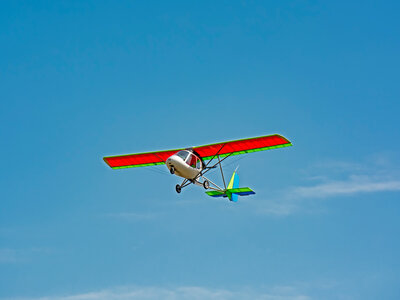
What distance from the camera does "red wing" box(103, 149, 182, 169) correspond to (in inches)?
1857

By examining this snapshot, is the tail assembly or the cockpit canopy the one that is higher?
the cockpit canopy

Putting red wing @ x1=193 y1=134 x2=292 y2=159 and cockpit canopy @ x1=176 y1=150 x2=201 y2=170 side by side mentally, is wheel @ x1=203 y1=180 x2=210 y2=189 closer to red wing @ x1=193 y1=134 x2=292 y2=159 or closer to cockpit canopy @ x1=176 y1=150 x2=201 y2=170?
cockpit canopy @ x1=176 y1=150 x2=201 y2=170

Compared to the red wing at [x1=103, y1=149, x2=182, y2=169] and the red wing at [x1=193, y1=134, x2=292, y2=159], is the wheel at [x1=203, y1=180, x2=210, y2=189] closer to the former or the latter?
the red wing at [x1=193, y1=134, x2=292, y2=159]

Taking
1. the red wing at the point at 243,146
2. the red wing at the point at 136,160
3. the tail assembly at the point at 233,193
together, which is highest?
the red wing at the point at 136,160

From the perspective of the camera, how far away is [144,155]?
156 ft

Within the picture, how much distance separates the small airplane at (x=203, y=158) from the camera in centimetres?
4122

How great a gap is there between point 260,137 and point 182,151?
5544 millimetres

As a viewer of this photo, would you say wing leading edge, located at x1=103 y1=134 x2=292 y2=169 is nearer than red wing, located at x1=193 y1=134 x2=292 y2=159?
No

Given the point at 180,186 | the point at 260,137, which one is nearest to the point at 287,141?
the point at 260,137

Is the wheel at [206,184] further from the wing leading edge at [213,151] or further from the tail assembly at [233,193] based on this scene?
the wing leading edge at [213,151]

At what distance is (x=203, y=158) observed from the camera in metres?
45.6

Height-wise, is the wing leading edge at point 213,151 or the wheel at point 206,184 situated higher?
the wing leading edge at point 213,151

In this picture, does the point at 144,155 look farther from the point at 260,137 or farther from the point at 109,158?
the point at 260,137

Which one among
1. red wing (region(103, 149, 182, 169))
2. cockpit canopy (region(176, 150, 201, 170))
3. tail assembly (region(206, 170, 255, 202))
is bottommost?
tail assembly (region(206, 170, 255, 202))
